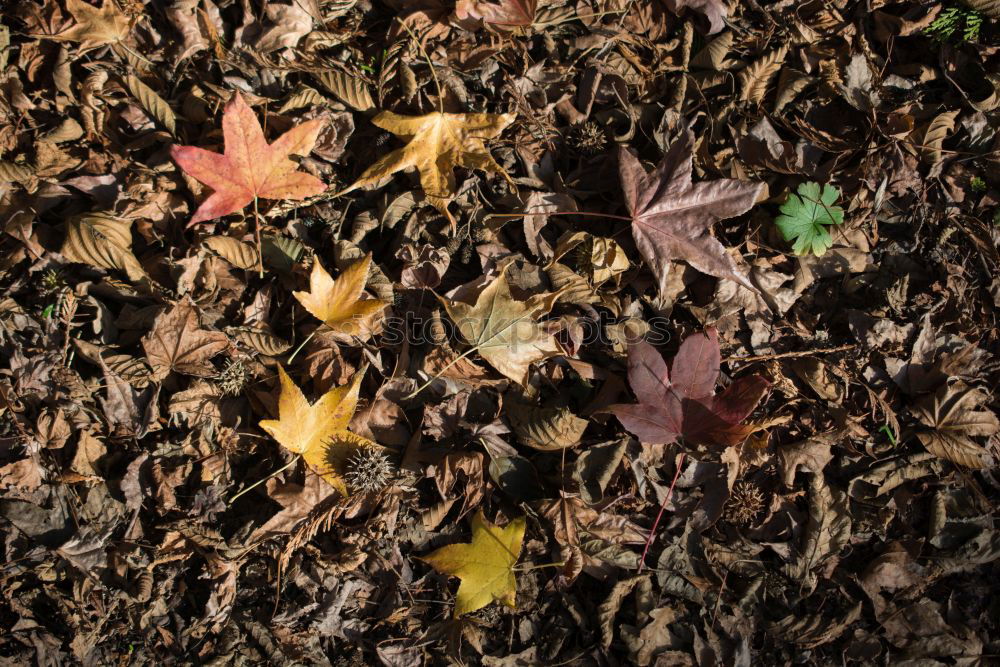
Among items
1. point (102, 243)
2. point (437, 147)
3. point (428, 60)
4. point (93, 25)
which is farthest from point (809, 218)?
point (93, 25)

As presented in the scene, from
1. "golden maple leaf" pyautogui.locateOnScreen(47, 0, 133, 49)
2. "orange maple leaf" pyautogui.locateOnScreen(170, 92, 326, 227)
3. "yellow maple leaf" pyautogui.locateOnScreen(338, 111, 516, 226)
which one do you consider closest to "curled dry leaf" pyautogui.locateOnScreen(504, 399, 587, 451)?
"yellow maple leaf" pyautogui.locateOnScreen(338, 111, 516, 226)

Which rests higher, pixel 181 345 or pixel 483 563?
pixel 181 345

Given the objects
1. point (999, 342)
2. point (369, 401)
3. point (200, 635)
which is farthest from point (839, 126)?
point (200, 635)

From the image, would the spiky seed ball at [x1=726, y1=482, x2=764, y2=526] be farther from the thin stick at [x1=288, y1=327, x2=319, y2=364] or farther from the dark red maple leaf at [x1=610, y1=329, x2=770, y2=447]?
the thin stick at [x1=288, y1=327, x2=319, y2=364]

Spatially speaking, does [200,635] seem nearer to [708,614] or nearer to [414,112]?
[708,614]

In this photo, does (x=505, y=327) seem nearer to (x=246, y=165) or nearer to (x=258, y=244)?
(x=258, y=244)

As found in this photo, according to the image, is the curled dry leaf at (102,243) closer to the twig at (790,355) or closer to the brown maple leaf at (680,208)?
the brown maple leaf at (680,208)
